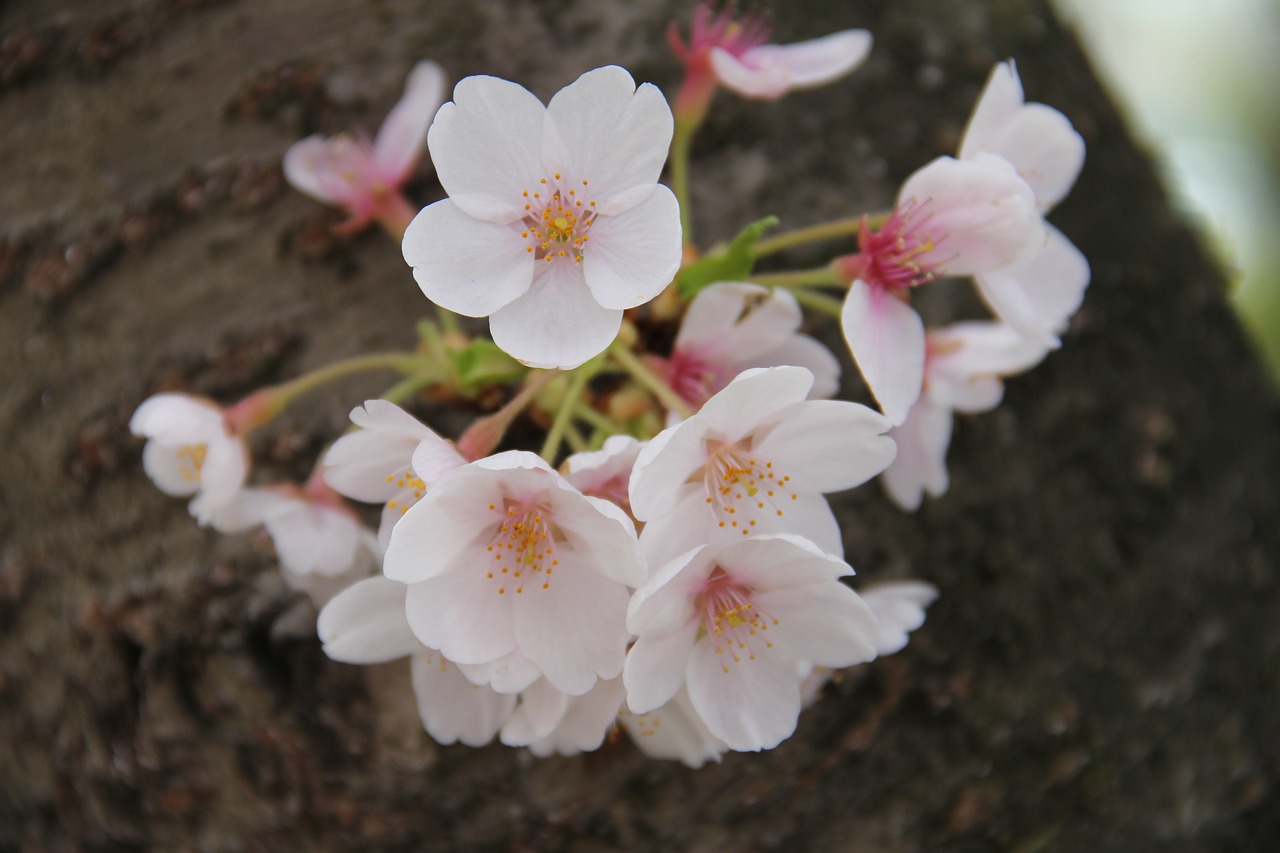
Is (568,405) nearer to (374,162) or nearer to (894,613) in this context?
(894,613)

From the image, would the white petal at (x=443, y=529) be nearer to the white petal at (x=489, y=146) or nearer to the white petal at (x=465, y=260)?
the white petal at (x=465, y=260)

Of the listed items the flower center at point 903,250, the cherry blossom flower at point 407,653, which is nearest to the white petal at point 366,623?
the cherry blossom flower at point 407,653

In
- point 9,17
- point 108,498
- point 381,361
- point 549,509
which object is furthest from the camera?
point 9,17

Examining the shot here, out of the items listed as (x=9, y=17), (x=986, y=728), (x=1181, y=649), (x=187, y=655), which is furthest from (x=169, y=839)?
(x=1181, y=649)

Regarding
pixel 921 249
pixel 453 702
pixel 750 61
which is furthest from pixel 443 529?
pixel 750 61

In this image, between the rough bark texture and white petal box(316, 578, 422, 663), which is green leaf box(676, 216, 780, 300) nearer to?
the rough bark texture

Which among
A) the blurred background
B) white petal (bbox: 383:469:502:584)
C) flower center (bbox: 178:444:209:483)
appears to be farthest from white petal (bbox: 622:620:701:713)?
the blurred background

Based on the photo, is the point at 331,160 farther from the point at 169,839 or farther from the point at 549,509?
the point at 169,839
